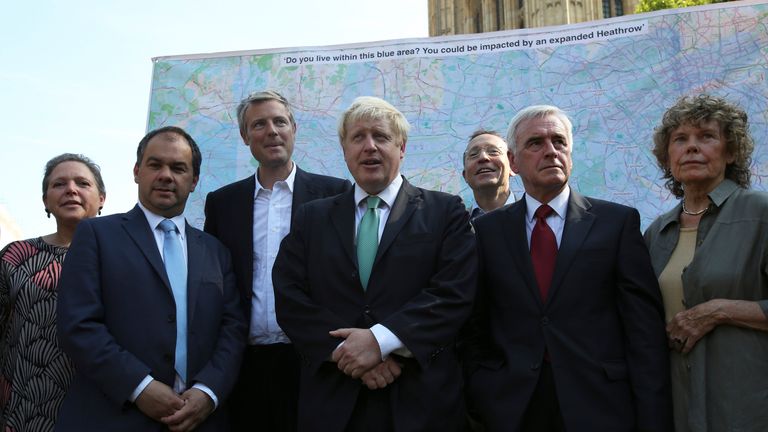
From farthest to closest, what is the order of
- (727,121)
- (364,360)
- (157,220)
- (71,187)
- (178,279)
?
(71,187) < (157,220) < (178,279) < (727,121) < (364,360)

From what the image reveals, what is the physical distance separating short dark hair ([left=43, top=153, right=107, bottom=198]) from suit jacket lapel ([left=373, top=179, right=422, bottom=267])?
2182 millimetres

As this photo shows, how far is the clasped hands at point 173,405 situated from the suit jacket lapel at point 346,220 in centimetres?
94

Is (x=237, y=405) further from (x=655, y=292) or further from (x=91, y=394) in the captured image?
(x=655, y=292)

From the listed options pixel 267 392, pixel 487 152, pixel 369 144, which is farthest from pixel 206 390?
pixel 487 152

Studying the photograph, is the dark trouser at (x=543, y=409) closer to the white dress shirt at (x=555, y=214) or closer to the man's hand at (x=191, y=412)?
the white dress shirt at (x=555, y=214)

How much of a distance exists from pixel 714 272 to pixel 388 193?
4.80ft

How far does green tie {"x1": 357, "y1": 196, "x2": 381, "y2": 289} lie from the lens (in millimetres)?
2994

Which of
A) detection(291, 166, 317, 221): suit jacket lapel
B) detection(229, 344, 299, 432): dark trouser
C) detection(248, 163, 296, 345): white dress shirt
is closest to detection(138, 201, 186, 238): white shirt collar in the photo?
detection(248, 163, 296, 345): white dress shirt

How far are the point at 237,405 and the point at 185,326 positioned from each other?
0.65 metres

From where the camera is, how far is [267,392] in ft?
11.7

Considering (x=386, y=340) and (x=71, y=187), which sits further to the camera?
(x=71, y=187)

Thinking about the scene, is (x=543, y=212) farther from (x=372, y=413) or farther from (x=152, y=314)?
(x=152, y=314)

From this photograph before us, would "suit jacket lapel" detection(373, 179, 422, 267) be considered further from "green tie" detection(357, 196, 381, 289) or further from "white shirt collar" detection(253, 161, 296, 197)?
"white shirt collar" detection(253, 161, 296, 197)

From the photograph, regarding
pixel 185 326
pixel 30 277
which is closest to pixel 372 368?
pixel 185 326
